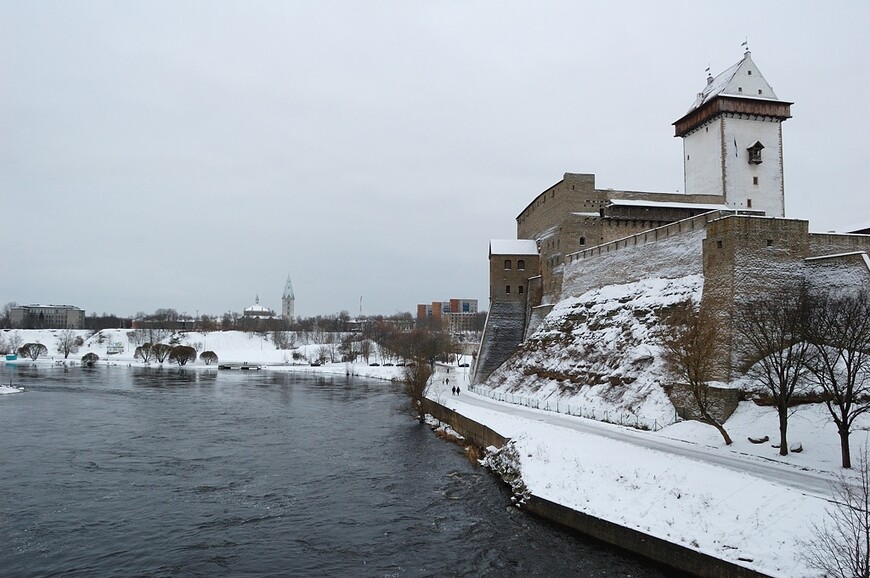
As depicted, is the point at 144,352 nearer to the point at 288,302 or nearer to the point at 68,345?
the point at 68,345

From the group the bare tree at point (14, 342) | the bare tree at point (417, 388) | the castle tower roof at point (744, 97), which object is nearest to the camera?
the bare tree at point (417, 388)

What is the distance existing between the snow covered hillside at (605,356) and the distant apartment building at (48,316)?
14929cm

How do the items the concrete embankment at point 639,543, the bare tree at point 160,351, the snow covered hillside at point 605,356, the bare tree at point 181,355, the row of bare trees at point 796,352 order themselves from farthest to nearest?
the bare tree at point 160,351 → the bare tree at point 181,355 → the snow covered hillside at point 605,356 → the row of bare trees at point 796,352 → the concrete embankment at point 639,543

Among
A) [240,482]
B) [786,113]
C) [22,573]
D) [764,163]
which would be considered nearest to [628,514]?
[240,482]

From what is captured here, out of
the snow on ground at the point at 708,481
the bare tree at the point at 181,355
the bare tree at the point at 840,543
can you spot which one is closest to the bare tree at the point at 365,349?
the bare tree at the point at 181,355

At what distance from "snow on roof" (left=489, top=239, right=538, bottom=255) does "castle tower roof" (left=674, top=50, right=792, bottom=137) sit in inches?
503

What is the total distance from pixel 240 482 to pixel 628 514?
36.2ft

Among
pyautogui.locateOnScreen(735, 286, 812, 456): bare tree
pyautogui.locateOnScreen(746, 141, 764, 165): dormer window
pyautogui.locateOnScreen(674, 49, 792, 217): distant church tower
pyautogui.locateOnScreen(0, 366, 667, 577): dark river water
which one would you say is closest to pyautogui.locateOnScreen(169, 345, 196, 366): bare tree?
pyautogui.locateOnScreen(0, 366, 667, 577): dark river water

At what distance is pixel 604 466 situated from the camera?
15195 mm

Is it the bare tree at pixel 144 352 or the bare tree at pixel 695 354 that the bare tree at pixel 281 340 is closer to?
the bare tree at pixel 144 352

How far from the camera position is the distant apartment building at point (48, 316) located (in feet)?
484

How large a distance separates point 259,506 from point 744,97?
33.7 metres

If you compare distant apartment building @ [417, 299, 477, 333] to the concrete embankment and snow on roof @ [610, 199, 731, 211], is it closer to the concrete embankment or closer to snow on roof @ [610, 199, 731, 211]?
snow on roof @ [610, 199, 731, 211]

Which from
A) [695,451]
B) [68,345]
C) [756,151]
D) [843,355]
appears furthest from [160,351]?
[843,355]
